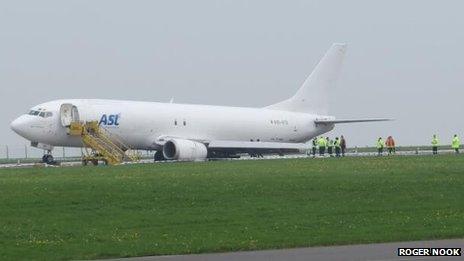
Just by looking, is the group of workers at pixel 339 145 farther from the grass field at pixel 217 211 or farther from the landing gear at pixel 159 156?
the grass field at pixel 217 211

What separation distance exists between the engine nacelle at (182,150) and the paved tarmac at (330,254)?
45006 mm

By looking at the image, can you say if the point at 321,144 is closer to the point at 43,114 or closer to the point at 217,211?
the point at 43,114

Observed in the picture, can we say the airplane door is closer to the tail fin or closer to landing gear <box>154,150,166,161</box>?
landing gear <box>154,150,166,161</box>

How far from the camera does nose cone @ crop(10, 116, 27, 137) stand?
6569cm

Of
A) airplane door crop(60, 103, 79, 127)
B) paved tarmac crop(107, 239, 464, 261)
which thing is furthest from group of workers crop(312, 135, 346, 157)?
paved tarmac crop(107, 239, 464, 261)

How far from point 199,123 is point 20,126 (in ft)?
39.7

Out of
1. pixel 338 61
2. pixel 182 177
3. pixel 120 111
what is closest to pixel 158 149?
pixel 120 111

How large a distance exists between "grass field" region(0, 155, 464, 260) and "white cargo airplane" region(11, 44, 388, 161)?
2187cm

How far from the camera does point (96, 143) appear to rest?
6525 centimetres

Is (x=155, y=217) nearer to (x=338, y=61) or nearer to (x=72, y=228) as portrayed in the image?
(x=72, y=228)

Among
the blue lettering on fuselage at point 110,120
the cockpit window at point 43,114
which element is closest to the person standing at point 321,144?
the blue lettering on fuselage at point 110,120

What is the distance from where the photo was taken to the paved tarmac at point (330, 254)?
68.6ft

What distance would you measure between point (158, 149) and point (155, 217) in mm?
42076

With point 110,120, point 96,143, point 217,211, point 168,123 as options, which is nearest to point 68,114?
point 96,143
